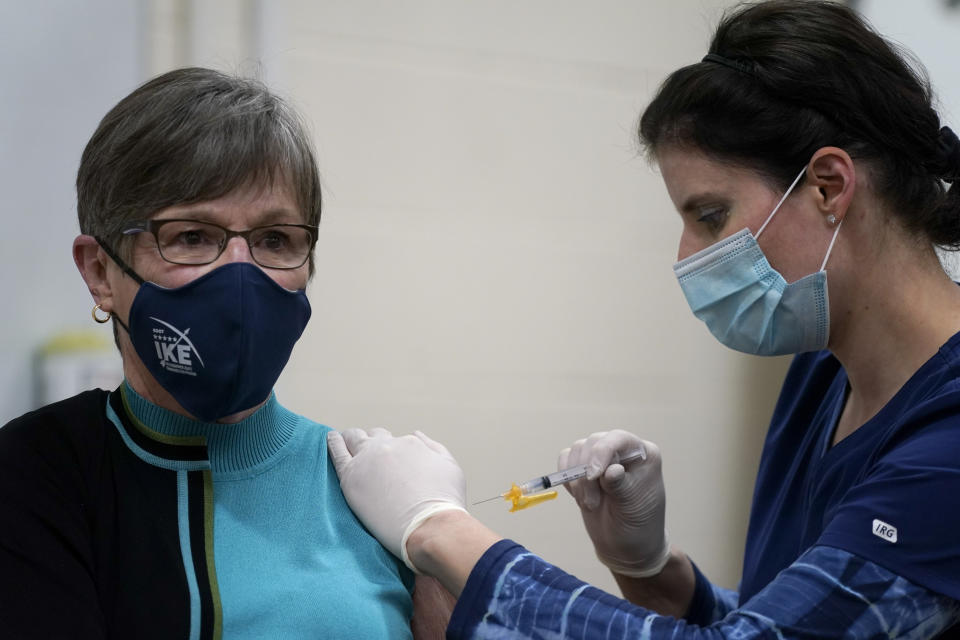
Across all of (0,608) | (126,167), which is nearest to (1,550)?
(0,608)

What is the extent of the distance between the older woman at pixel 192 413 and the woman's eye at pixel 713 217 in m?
0.61

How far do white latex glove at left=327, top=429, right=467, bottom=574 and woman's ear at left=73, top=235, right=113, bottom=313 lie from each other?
40 centimetres

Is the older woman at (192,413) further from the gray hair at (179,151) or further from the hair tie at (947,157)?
the hair tie at (947,157)

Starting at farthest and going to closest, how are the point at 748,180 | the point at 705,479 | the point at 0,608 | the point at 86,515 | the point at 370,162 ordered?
1. the point at 705,479
2. the point at 370,162
3. the point at 748,180
4. the point at 86,515
5. the point at 0,608

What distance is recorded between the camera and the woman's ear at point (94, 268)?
1.34 metres

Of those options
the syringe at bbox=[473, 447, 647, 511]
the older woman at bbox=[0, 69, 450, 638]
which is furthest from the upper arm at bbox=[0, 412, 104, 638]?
the syringe at bbox=[473, 447, 647, 511]

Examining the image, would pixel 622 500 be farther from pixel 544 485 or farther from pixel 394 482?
pixel 394 482

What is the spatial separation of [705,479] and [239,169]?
80.5 inches

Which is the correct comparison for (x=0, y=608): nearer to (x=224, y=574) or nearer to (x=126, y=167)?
(x=224, y=574)

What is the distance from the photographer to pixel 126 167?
4.21ft

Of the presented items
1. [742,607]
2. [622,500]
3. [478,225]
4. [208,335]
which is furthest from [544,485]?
[478,225]

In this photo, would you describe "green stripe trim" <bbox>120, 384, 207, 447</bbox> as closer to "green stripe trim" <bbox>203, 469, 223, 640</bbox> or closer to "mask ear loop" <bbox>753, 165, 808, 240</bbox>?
"green stripe trim" <bbox>203, 469, 223, 640</bbox>

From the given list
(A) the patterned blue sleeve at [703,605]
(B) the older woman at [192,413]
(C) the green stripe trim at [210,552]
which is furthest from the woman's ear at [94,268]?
(A) the patterned blue sleeve at [703,605]

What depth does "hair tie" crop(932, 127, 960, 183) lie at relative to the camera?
148cm
